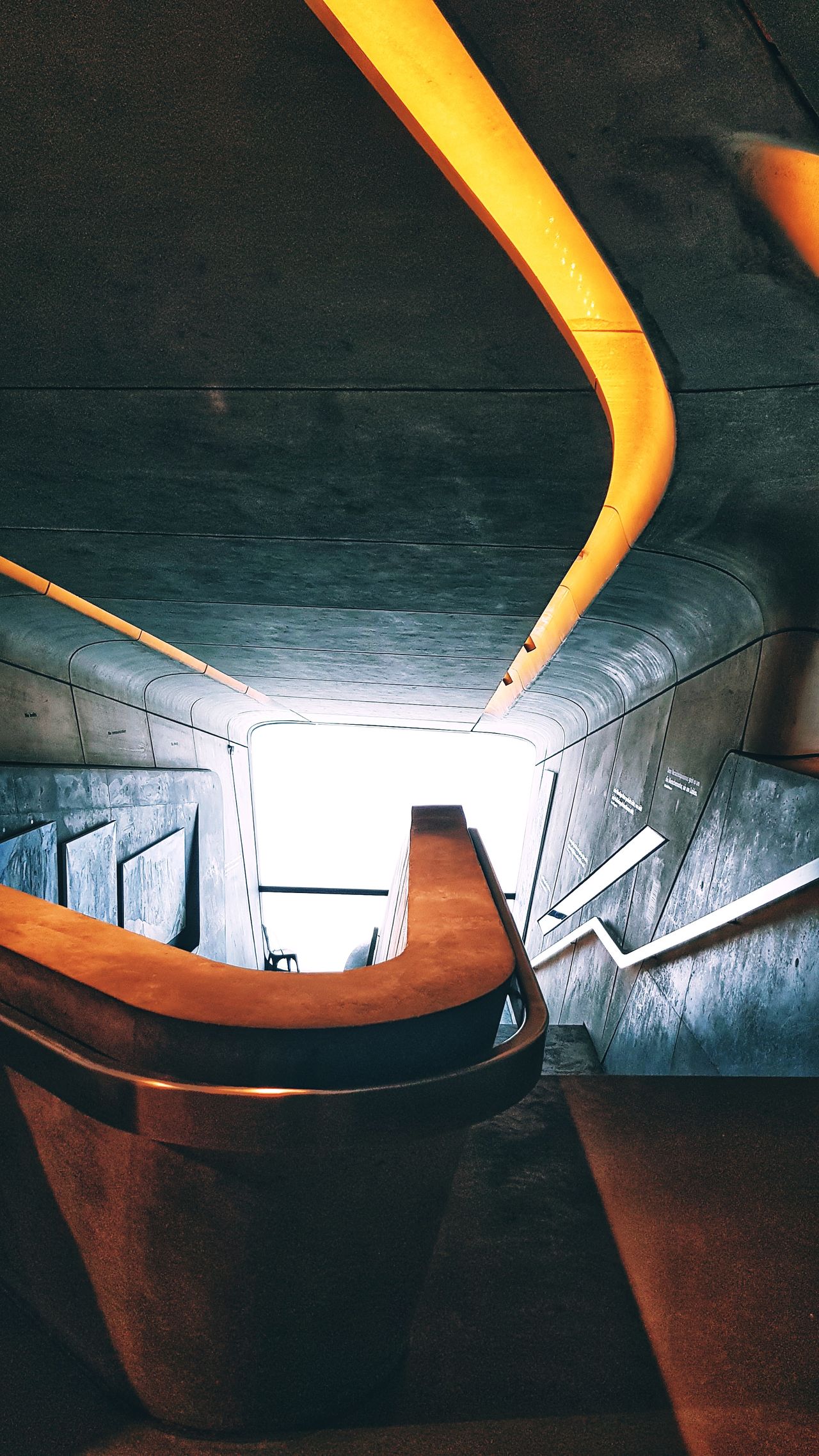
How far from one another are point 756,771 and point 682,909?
4.70ft

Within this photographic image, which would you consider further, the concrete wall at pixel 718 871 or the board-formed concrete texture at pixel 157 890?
the board-formed concrete texture at pixel 157 890

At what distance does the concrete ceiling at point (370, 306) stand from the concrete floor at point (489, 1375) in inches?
108

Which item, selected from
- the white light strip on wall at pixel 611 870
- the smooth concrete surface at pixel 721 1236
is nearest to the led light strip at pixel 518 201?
the smooth concrete surface at pixel 721 1236

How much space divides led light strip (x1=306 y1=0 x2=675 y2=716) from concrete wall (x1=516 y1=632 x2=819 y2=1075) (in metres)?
1.53

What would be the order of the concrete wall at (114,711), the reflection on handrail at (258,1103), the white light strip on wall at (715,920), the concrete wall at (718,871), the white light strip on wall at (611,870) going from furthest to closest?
the concrete wall at (114,711) < the white light strip on wall at (611,870) < the concrete wall at (718,871) < the white light strip on wall at (715,920) < the reflection on handrail at (258,1103)

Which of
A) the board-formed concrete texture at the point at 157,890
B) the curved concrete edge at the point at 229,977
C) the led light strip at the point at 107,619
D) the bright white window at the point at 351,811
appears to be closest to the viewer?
the curved concrete edge at the point at 229,977

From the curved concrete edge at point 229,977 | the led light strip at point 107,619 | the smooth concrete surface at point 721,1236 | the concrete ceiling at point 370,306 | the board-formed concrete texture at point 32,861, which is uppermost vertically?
the concrete ceiling at point 370,306

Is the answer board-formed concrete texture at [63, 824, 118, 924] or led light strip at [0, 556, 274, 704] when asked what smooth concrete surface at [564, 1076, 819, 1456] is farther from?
board-formed concrete texture at [63, 824, 118, 924]

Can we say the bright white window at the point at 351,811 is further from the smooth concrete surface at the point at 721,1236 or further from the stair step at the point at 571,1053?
the smooth concrete surface at the point at 721,1236

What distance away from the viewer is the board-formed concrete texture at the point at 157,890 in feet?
29.3

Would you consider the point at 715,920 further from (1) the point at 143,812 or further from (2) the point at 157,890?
(2) the point at 157,890

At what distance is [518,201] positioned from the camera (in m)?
2.21

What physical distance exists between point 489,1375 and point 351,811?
18.2 metres

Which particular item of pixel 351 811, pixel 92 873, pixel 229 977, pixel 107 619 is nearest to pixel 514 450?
pixel 229 977
